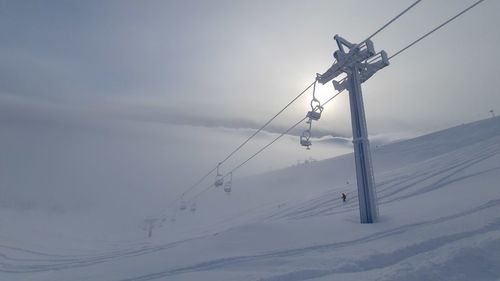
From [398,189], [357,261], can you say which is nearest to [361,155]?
[357,261]

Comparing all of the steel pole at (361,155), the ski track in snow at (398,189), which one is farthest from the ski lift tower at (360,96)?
the ski track in snow at (398,189)

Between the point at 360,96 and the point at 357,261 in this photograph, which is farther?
the point at 360,96

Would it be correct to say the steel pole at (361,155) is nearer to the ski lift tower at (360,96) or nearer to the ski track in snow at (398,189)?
the ski lift tower at (360,96)

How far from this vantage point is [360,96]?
8.69m

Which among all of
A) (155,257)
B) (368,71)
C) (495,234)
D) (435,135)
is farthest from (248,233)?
(435,135)

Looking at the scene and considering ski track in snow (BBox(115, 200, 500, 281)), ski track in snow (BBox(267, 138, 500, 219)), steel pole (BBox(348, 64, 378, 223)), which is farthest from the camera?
ski track in snow (BBox(267, 138, 500, 219))

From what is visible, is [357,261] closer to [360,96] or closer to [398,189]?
[360,96]

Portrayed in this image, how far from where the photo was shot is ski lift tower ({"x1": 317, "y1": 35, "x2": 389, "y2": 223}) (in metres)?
7.97

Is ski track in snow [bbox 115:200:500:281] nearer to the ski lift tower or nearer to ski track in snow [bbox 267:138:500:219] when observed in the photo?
the ski lift tower

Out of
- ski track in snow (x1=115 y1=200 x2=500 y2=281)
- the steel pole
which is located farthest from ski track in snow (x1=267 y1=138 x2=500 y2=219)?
ski track in snow (x1=115 y1=200 x2=500 y2=281)

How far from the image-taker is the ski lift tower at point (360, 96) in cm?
797

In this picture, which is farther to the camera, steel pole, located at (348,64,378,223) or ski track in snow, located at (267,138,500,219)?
ski track in snow, located at (267,138,500,219)

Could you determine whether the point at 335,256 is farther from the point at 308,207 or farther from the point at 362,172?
the point at 308,207

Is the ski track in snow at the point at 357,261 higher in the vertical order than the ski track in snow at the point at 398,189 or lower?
lower
